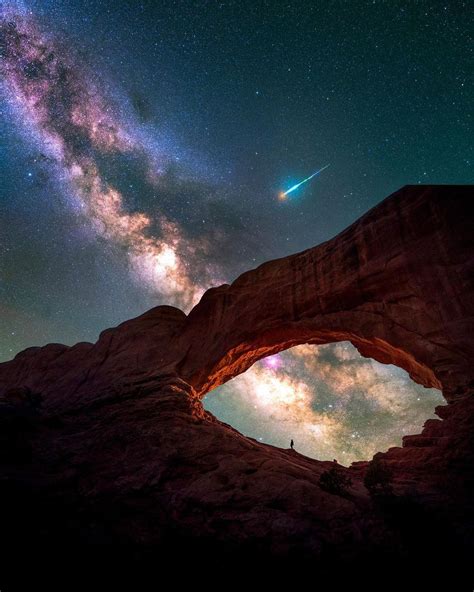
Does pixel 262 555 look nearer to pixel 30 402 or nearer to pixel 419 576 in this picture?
pixel 419 576

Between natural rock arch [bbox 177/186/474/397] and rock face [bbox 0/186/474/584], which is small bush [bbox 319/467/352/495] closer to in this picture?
rock face [bbox 0/186/474/584]

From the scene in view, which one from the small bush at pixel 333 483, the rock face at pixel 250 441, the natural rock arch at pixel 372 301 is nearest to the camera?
the rock face at pixel 250 441

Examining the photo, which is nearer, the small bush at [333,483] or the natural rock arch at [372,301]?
the small bush at [333,483]

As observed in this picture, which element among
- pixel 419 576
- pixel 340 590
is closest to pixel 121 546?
pixel 340 590

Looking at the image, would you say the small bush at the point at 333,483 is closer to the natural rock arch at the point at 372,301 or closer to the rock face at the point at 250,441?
the rock face at the point at 250,441

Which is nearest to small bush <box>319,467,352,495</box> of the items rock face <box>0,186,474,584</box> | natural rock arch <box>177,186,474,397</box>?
rock face <box>0,186,474,584</box>

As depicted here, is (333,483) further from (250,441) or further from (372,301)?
(372,301)

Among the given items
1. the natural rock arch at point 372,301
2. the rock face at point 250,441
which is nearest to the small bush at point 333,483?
the rock face at point 250,441

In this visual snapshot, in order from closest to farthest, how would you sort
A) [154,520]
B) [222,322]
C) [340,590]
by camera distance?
1. [340,590]
2. [154,520]
3. [222,322]
